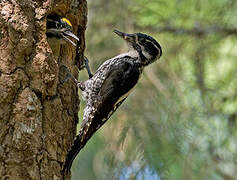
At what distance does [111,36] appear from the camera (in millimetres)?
5762

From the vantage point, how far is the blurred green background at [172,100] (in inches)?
183

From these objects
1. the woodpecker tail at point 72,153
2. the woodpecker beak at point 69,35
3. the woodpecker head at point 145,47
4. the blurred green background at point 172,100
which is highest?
the woodpecker beak at point 69,35

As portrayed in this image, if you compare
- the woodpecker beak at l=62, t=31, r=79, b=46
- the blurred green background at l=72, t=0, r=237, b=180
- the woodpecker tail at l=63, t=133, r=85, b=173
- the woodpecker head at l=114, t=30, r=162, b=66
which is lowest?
the blurred green background at l=72, t=0, r=237, b=180

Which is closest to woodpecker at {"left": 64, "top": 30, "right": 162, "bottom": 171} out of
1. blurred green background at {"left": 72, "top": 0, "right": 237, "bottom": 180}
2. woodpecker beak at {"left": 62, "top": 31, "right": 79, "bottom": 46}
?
woodpecker beak at {"left": 62, "top": 31, "right": 79, "bottom": 46}

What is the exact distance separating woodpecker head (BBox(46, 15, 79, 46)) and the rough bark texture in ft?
0.84

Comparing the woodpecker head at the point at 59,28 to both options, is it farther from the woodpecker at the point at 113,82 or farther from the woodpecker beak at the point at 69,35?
the woodpecker at the point at 113,82

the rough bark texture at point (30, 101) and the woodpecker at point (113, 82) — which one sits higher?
the rough bark texture at point (30, 101)

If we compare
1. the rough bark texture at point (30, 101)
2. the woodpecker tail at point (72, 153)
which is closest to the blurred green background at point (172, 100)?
the woodpecker tail at point (72, 153)

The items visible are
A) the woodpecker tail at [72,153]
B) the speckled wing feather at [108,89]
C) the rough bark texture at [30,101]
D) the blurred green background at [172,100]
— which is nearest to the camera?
the rough bark texture at [30,101]

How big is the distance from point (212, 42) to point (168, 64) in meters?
1.26

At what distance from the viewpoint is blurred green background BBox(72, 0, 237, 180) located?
4648 mm

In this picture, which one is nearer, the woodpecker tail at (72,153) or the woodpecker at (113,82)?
the woodpecker tail at (72,153)

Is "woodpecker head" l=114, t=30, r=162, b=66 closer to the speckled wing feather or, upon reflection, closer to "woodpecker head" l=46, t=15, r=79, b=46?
the speckled wing feather

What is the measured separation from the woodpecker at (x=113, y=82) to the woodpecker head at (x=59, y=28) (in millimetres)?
386
